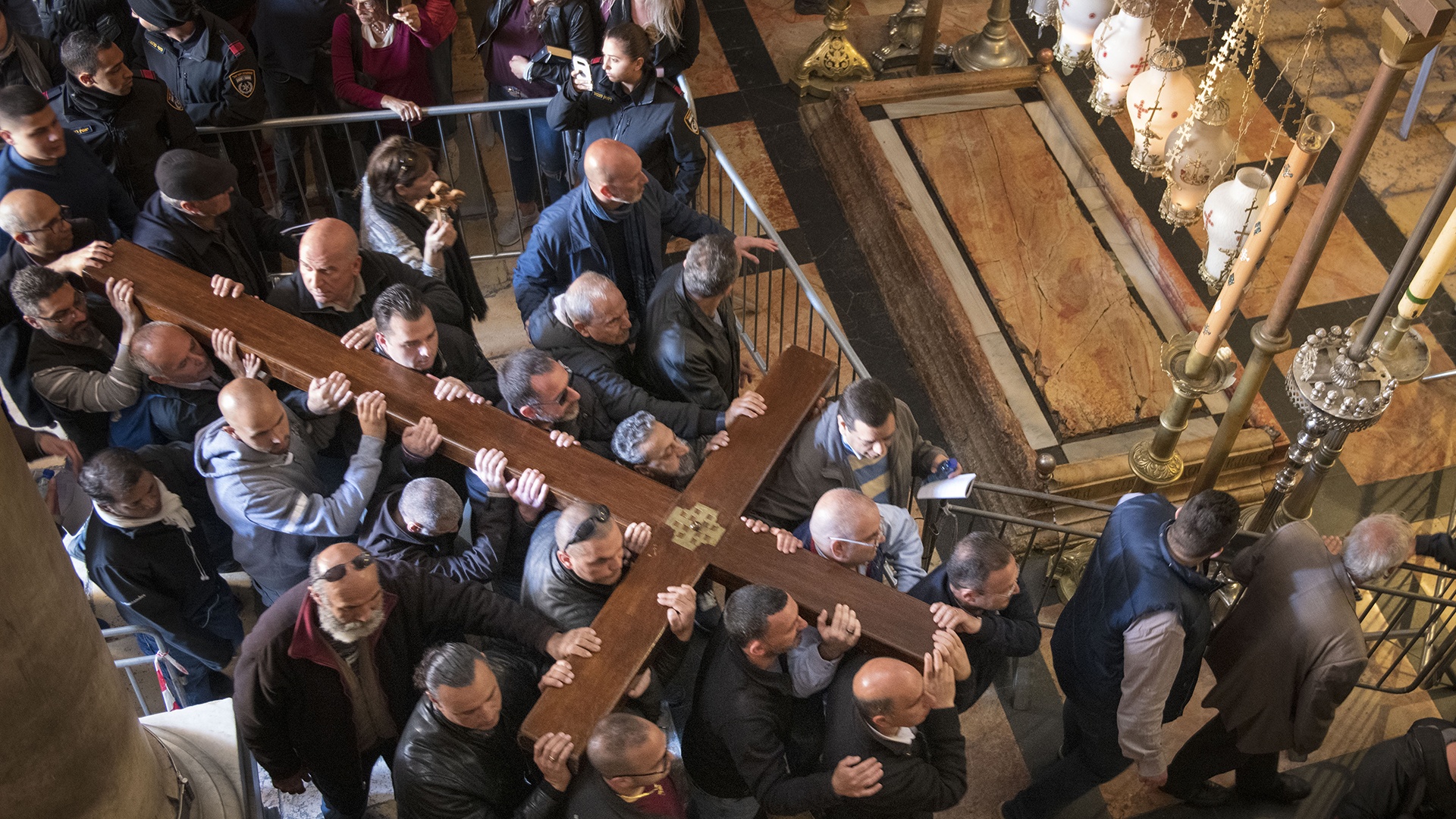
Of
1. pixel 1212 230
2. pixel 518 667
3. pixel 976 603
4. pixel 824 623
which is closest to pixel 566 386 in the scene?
pixel 518 667

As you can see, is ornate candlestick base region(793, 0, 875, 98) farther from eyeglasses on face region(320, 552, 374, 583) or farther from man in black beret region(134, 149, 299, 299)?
eyeglasses on face region(320, 552, 374, 583)

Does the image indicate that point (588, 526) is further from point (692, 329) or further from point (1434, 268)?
point (1434, 268)

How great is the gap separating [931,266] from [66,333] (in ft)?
13.2

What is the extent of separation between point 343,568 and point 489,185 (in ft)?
13.1

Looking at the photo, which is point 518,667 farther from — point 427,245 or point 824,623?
point 427,245

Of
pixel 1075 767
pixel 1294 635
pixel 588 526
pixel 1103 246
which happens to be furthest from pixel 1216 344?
pixel 588 526

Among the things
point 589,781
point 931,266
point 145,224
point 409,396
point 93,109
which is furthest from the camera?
point 931,266

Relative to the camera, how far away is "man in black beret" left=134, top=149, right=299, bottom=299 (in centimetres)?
439

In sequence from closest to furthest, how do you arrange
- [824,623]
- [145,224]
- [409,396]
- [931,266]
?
[824,623] → [409,396] → [145,224] → [931,266]

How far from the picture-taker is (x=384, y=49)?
19.2 feet

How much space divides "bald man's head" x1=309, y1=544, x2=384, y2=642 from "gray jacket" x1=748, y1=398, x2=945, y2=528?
50.9 inches

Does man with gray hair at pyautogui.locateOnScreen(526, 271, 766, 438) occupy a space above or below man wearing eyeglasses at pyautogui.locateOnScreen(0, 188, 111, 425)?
below

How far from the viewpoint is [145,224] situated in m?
4.48

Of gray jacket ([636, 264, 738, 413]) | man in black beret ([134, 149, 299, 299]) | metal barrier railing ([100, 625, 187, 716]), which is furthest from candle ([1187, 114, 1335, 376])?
metal barrier railing ([100, 625, 187, 716])
